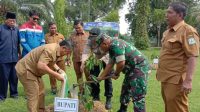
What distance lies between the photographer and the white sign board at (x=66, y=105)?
4617 millimetres

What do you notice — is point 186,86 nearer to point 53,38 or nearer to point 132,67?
point 132,67

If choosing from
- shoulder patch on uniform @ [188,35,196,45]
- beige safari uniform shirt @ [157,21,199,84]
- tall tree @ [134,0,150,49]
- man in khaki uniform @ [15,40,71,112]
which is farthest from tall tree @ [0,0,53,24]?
shoulder patch on uniform @ [188,35,196,45]

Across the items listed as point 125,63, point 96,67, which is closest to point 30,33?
point 96,67

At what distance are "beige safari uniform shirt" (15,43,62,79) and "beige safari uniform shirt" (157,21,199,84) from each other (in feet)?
5.15

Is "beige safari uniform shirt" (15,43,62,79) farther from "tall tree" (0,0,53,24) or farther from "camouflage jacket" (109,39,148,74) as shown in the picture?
"tall tree" (0,0,53,24)

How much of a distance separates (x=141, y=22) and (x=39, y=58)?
25795mm

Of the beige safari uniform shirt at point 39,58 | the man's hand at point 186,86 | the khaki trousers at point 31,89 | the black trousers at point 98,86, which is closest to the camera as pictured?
the man's hand at point 186,86

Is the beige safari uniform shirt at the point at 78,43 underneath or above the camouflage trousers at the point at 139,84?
above

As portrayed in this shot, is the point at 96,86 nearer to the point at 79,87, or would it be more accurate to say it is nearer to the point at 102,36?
the point at 79,87

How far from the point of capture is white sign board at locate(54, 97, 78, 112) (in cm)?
462

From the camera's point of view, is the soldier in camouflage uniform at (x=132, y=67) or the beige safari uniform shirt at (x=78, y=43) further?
the beige safari uniform shirt at (x=78, y=43)

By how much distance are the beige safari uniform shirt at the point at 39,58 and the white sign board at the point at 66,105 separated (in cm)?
71

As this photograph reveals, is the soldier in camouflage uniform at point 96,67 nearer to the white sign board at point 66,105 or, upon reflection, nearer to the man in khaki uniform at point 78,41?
the man in khaki uniform at point 78,41

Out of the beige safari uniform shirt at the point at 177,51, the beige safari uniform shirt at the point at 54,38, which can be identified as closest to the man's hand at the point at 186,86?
the beige safari uniform shirt at the point at 177,51
